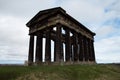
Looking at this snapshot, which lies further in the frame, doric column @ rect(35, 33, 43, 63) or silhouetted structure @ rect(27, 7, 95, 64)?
doric column @ rect(35, 33, 43, 63)

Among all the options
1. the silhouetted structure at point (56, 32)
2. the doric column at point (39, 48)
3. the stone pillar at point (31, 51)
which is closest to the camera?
the silhouetted structure at point (56, 32)

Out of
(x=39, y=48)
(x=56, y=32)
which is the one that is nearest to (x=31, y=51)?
(x=39, y=48)

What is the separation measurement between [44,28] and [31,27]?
14.9 ft

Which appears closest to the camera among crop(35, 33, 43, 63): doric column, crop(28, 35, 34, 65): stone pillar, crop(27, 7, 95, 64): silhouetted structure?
crop(27, 7, 95, 64): silhouetted structure

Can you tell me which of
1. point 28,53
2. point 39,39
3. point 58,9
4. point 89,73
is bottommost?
point 89,73

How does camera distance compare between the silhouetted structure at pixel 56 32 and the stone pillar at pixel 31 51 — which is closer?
the silhouetted structure at pixel 56 32

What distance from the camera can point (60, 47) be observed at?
29625 mm

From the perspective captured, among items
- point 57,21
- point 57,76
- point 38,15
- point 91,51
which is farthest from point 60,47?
point 91,51

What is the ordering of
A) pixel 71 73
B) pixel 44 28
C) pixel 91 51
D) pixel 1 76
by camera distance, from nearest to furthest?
pixel 1 76
pixel 71 73
pixel 44 28
pixel 91 51

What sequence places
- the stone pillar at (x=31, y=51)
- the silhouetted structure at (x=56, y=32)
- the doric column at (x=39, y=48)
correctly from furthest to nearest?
the stone pillar at (x=31, y=51), the doric column at (x=39, y=48), the silhouetted structure at (x=56, y=32)

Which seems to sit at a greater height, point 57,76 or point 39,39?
point 39,39

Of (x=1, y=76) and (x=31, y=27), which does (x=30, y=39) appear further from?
(x=1, y=76)

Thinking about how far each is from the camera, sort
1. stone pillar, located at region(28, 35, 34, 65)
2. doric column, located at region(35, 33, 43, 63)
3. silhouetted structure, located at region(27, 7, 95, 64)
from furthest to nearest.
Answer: stone pillar, located at region(28, 35, 34, 65) → doric column, located at region(35, 33, 43, 63) → silhouetted structure, located at region(27, 7, 95, 64)

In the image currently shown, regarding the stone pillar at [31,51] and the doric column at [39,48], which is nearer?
the doric column at [39,48]
